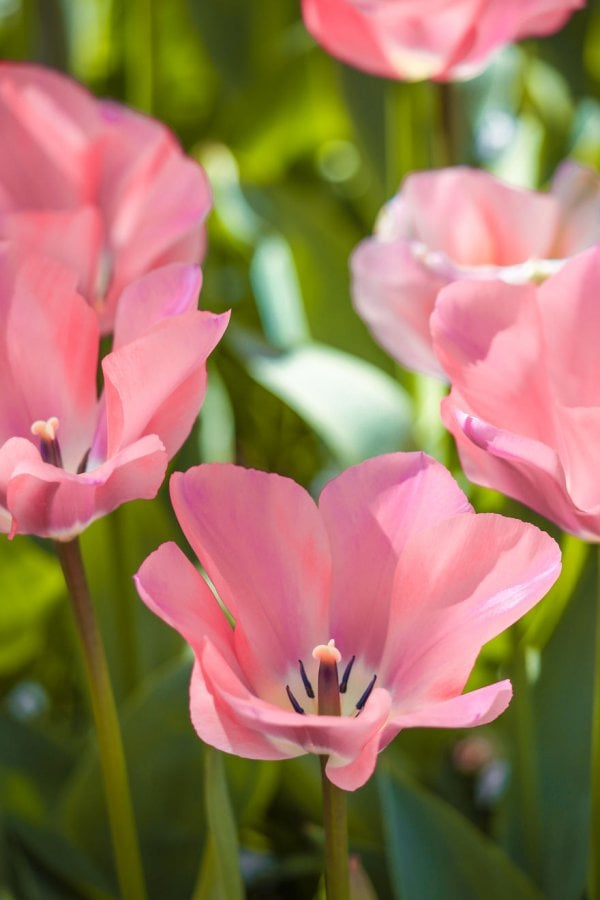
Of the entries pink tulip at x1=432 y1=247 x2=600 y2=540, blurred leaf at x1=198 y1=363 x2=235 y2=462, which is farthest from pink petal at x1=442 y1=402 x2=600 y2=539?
blurred leaf at x1=198 y1=363 x2=235 y2=462

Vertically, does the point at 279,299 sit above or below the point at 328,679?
below

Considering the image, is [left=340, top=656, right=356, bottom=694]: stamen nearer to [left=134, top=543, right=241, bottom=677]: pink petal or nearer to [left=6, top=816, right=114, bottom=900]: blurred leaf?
[left=134, top=543, right=241, bottom=677]: pink petal

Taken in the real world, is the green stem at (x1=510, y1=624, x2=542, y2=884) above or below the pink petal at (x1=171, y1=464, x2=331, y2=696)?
below

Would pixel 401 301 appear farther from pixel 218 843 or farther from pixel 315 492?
pixel 315 492

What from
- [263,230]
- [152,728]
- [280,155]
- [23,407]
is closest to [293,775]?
[152,728]

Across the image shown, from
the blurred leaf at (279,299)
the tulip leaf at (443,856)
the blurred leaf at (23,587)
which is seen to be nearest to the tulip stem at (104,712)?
the tulip leaf at (443,856)

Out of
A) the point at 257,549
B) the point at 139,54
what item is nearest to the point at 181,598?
the point at 257,549

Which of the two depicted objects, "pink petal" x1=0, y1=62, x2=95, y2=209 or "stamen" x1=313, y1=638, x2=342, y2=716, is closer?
"stamen" x1=313, y1=638, x2=342, y2=716
